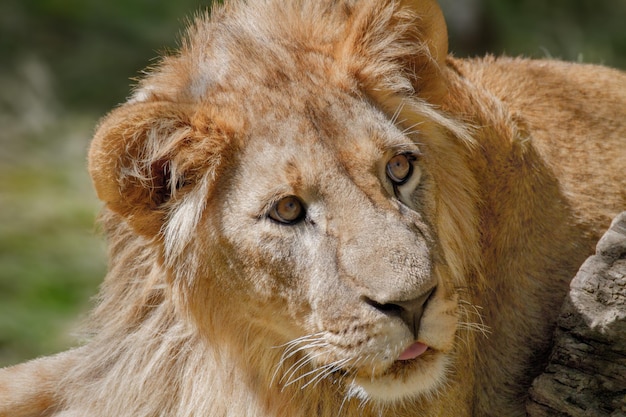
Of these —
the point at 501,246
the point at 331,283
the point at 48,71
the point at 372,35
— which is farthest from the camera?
the point at 48,71

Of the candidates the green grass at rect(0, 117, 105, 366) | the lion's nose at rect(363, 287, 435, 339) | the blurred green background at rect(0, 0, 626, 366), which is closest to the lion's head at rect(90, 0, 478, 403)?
the lion's nose at rect(363, 287, 435, 339)

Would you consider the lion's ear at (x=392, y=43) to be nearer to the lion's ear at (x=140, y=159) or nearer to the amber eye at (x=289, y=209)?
the amber eye at (x=289, y=209)

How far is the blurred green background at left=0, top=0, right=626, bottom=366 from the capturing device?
8.45 m

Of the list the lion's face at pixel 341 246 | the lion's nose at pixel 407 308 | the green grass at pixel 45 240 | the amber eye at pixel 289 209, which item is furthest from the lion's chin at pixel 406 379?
the green grass at pixel 45 240

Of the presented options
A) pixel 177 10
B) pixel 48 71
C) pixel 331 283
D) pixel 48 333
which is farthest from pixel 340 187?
pixel 177 10

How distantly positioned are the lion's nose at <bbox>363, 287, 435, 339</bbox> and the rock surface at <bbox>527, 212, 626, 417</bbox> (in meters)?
0.70

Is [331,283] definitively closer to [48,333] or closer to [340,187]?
[340,187]

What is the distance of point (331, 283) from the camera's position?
3.25m

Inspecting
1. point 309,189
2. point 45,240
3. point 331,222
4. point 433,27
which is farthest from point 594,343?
point 45,240

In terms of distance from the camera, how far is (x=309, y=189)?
335 centimetres

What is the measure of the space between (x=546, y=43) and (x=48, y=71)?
583 cm

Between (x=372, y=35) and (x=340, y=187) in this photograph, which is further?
(x=372, y=35)

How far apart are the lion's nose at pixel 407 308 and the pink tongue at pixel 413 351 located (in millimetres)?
101

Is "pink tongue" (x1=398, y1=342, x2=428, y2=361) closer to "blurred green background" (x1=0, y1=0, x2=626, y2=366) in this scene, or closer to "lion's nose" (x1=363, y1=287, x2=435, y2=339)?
"lion's nose" (x1=363, y1=287, x2=435, y2=339)
